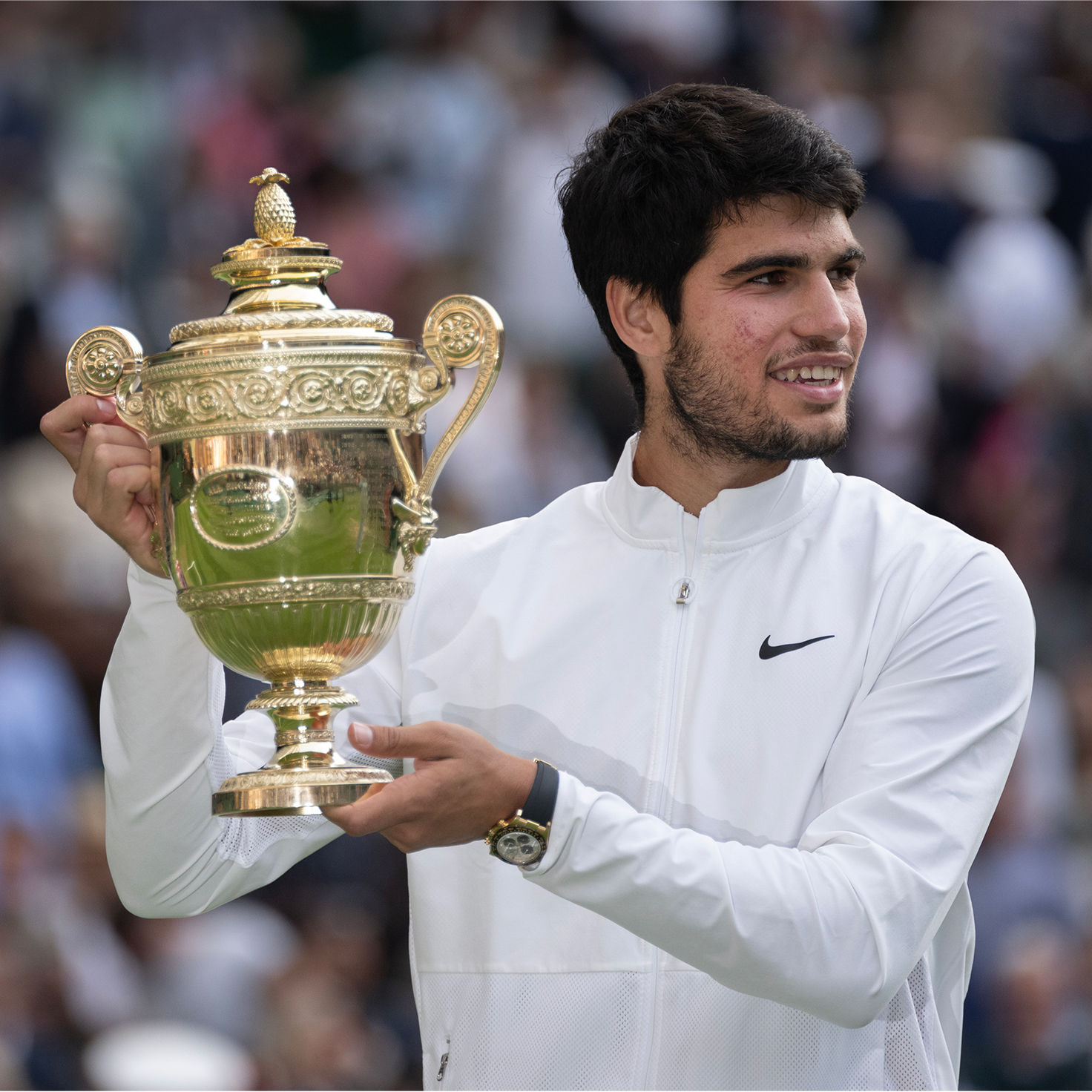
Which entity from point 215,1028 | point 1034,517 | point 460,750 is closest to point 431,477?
point 460,750

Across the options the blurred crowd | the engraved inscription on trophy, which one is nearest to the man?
the engraved inscription on trophy

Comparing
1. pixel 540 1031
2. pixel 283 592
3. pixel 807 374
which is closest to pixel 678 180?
pixel 807 374

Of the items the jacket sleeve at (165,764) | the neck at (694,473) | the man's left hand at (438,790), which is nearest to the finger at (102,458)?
the jacket sleeve at (165,764)

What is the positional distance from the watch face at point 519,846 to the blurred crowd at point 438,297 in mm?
2935

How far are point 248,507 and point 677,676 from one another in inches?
28.9

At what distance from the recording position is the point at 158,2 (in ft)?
23.2

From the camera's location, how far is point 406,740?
210 cm

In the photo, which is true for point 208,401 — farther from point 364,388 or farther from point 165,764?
point 165,764

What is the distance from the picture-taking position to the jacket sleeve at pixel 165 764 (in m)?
2.49

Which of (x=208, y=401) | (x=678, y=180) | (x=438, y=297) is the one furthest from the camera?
(x=438, y=297)

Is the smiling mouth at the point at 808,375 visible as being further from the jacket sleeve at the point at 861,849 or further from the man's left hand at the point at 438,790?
the man's left hand at the point at 438,790

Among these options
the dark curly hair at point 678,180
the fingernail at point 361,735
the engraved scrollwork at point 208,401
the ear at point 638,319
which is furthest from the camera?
the ear at point 638,319

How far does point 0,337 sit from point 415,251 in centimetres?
167

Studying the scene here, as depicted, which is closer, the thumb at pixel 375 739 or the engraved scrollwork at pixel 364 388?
the thumb at pixel 375 739
